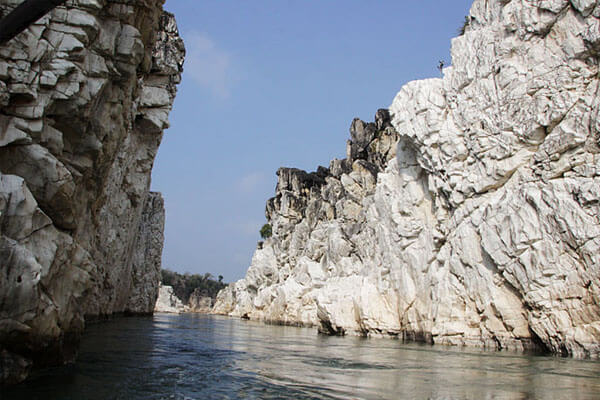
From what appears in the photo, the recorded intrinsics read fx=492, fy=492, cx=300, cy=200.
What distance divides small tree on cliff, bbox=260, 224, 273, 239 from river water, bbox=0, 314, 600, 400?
74.6 meters

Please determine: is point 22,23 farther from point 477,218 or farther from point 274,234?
point 274,234

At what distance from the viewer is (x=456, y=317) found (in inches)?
1153

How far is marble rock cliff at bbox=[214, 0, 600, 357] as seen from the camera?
22516 mm

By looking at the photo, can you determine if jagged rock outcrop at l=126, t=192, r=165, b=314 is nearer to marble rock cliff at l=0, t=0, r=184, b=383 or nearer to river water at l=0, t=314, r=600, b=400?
river water at l=0, t=314, r=600, b=400

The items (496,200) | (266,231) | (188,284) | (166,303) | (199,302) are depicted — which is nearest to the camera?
(496,200)

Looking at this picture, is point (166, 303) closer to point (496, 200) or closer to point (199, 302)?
point (199, 302)

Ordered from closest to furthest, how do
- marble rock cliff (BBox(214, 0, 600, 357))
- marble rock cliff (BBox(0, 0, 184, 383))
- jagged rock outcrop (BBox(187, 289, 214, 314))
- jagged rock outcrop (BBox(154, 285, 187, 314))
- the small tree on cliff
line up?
marble rock cliff (BBox(0, 0, 184, 383)) → marble rock cliff (BBox(214, 0, 600, 357)) → the small tree on cliff → jagged rock outcrop (BBox(154, 285, 187, 314)) → jagged rock outcrop (BBox(187, 289, 214, 314))

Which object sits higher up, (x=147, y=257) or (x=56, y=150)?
(x=147, y=257)

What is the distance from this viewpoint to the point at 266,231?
9725 cm

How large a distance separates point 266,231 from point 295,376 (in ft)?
273

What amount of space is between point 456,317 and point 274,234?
182ft

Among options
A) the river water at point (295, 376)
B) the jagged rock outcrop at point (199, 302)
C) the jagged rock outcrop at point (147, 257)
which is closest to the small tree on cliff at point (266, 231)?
the jagged rock outcrop at point (147, 257)

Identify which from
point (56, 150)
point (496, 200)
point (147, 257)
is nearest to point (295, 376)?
point (56, 150)

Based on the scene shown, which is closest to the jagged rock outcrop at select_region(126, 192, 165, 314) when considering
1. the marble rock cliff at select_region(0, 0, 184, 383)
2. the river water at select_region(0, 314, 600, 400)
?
the river water at select_region(0, 314, 600, 400)
